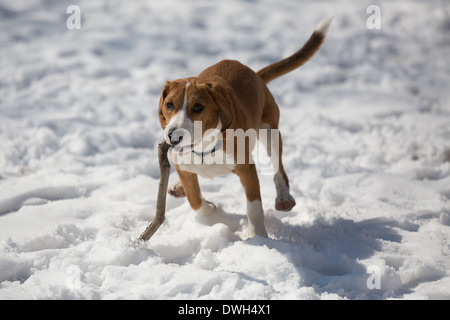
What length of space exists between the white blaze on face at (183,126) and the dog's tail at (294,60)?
3.85 feet

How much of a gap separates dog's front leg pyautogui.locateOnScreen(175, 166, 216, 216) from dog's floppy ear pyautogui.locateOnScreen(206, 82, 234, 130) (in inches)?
20.6

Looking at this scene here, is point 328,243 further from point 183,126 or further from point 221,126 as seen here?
point 183,126

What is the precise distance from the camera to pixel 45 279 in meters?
2.43

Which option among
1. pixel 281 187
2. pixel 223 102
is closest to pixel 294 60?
pixel 281 187

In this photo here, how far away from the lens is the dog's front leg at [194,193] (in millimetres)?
3125

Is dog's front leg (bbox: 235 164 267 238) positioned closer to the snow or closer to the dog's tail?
the snow

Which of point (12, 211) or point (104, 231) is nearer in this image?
point (104, 231)

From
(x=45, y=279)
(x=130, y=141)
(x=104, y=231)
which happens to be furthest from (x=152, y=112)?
(x=45, y=279)

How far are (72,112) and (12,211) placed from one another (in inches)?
90.8

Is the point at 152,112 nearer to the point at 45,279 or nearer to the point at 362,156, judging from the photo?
the point at 362,156

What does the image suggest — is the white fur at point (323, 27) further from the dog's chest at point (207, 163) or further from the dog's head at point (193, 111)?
the dog's chest at point (207, 163)

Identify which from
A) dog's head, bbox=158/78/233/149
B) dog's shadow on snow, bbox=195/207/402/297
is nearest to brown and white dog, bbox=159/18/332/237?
dog's head, bbox=158/78/233/149

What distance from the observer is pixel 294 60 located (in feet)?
11.7

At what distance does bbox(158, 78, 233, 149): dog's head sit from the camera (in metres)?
2.45
